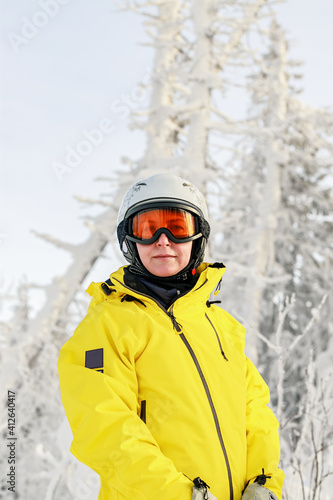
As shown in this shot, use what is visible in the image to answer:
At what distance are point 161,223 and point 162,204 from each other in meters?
0.09

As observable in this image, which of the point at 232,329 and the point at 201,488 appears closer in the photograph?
the point at 201,488

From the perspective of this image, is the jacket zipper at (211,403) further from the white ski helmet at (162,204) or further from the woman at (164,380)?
the white ski helmet at (162,204)

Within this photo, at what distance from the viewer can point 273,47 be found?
15.2m

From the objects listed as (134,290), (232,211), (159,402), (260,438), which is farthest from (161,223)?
(232,211)

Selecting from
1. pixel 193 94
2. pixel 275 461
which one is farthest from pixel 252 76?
pixel 275 461

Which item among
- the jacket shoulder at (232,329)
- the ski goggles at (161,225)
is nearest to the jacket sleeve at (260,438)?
the jacket shoulder at (232,329)

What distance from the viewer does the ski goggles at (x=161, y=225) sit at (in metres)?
2.10

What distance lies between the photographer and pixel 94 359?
1.69 meters

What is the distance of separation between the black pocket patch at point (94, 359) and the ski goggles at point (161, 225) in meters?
0.60

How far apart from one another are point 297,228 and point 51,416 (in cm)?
1018

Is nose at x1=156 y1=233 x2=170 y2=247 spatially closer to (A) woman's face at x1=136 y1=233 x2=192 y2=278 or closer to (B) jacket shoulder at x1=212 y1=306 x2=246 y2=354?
(A) woman's face at x1=136 y1=233 x2=192 y2=278

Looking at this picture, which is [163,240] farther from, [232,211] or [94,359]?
[232,211]

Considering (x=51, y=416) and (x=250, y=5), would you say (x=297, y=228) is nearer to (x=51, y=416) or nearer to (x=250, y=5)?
(x=250, y=5)

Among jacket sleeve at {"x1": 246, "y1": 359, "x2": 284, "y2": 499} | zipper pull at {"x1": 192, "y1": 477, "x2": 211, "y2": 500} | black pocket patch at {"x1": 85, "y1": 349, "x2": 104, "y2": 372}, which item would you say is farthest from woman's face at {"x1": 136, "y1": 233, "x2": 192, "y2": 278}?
zipper pull at {"x1": 192, "y1": 477, "x2": 211, "y2": 500}
